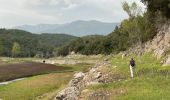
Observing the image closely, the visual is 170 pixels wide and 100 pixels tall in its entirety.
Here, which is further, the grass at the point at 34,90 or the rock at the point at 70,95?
the grass at the point at 34,90

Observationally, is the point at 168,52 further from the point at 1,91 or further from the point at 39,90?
the point at 1,91

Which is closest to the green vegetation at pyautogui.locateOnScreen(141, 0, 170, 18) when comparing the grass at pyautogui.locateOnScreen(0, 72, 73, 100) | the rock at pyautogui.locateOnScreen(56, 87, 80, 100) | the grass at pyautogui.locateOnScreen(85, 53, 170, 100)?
the grass at pyautogui.locateOnScreen(0, 72, 73, 100)

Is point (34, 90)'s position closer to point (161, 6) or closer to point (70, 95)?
point (70, 95)

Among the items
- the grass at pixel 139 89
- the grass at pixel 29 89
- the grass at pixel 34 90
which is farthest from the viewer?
the grass at pixel 29 89

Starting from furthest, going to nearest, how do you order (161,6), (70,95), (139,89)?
(161,6) < (70,95) < (139,89)

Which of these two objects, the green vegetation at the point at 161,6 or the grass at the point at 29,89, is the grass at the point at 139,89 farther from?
the green vegetation at the point at 161,6

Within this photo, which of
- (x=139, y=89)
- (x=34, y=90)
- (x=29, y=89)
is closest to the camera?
Answer: (x=139, y=89)

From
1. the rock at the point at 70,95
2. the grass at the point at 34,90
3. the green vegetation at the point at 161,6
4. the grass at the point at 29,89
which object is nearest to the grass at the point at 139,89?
the rock at the point at 70,95

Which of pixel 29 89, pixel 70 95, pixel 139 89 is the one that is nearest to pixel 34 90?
pixel 29 89

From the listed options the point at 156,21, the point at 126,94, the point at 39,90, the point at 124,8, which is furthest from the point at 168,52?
the point at 156,21

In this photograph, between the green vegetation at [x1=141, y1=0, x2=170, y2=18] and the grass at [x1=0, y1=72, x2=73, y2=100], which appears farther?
the green vegetation at [x1=141, y1=0, x2=170, y2=18]

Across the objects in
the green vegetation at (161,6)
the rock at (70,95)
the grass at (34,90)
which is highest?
the green vegetation at (161,6)

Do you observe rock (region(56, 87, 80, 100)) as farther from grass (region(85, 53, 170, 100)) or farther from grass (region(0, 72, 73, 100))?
grass (region(0, 72, 73, 100))

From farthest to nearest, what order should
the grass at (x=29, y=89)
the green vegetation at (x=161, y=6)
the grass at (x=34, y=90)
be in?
the green vegetation at (x=161, y=6), the grass at (x=29, y=89), the grass at (x=34, y=90)
